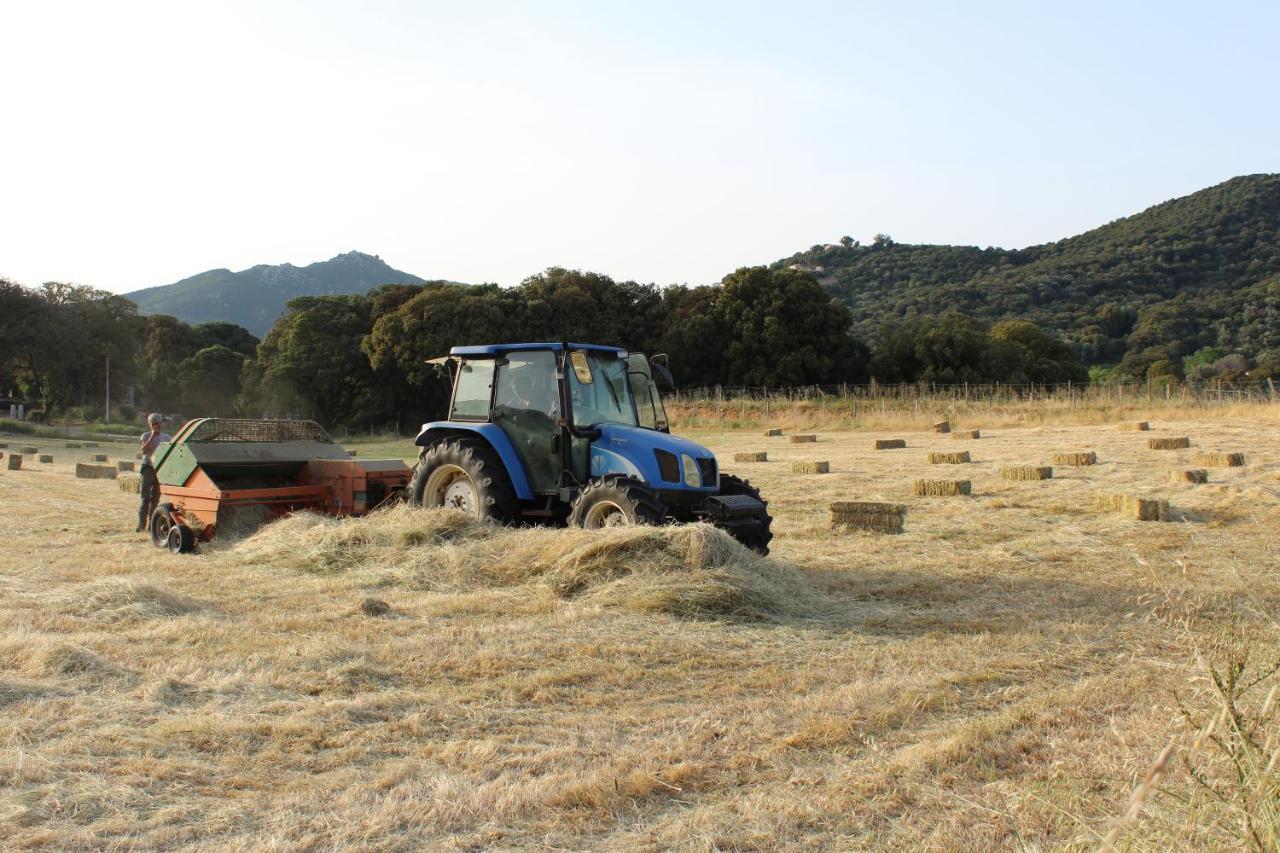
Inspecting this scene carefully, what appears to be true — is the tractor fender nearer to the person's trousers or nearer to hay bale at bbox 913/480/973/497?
the person's trousers

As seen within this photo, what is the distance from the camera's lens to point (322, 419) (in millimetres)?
48062

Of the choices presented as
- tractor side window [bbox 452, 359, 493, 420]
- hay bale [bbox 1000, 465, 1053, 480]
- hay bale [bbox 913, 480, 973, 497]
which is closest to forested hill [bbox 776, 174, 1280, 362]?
hay bale [bbox 1000, 465, 1053, 480]

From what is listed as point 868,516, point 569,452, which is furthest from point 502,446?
point 868,516

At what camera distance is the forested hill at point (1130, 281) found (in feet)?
182

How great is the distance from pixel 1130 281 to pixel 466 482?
63.2m

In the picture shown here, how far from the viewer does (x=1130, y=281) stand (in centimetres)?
6378

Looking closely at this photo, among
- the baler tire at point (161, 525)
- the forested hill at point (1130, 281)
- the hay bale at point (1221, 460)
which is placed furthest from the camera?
the forested hill at point (1130, 281)

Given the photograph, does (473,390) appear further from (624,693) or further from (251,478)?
(624,693)

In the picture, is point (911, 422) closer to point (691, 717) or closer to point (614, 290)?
point (614, 290)

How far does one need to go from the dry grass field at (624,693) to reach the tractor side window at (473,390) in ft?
4.06

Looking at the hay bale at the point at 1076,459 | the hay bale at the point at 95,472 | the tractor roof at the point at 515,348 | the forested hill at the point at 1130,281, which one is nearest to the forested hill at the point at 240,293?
the forested hill at the point at 1130,281

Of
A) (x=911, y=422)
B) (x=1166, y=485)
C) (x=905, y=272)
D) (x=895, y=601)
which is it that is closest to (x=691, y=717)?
(x=895, y=601)

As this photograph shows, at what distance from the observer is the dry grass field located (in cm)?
347

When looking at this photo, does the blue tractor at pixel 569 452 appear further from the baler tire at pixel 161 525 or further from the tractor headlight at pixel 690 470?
the baler tire at pixel 161 525
